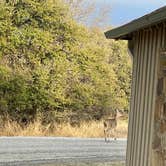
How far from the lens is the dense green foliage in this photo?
2153 cm

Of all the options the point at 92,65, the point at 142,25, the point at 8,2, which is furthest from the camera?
the point at 92,65

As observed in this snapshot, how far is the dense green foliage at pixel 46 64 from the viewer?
21.5 m

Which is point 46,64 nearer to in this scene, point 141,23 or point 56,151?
point 56,151

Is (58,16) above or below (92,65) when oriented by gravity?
above

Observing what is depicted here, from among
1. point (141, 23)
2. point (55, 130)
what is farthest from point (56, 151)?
point (141, 23)

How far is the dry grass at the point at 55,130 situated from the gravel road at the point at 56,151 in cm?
178

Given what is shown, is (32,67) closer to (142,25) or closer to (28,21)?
(28,21)

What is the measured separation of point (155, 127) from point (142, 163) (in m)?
0.74

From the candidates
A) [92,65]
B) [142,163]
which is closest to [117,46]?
[92,65]

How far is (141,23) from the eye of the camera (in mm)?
7406

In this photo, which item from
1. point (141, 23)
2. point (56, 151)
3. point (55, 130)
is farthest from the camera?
point (55, 130)

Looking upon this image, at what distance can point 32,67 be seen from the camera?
2203 centimetres

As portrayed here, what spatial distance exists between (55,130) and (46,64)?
270cm

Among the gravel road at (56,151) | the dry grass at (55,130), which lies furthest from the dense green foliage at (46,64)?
the gravel road at (56,151)
